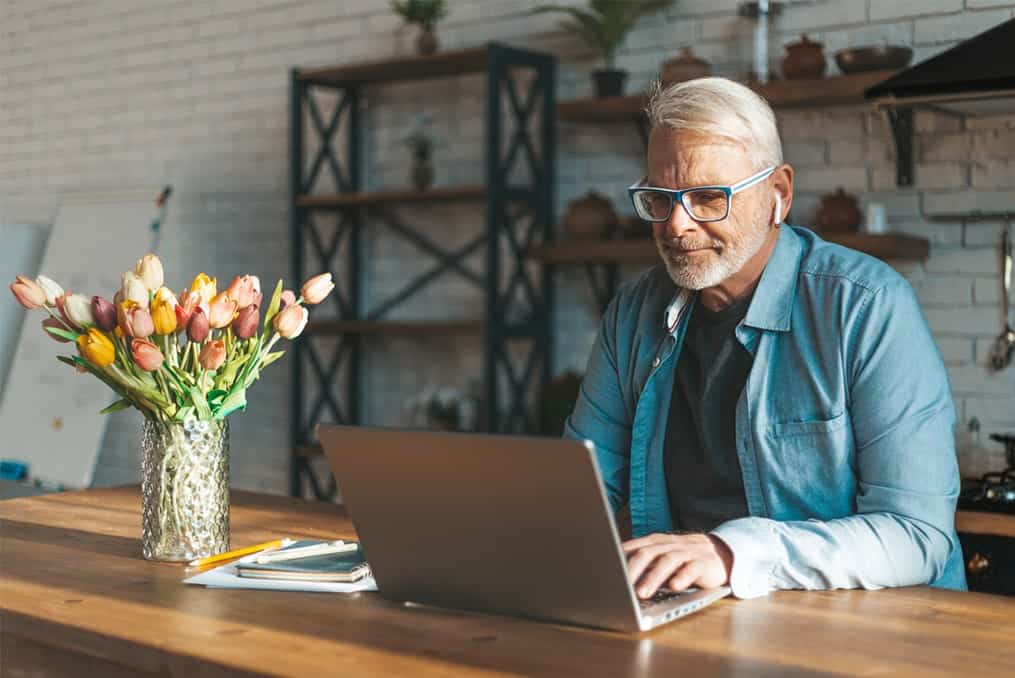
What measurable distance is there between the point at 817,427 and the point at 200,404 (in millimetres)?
960

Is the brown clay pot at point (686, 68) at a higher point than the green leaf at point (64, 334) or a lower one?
higher

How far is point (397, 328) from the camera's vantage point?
186 inches

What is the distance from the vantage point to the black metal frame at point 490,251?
4.38 metres

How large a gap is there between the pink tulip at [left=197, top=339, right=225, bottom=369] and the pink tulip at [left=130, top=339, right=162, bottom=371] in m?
0.07

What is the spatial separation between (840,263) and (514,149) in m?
2.38

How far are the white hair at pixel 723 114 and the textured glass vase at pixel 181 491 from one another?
0.90 m

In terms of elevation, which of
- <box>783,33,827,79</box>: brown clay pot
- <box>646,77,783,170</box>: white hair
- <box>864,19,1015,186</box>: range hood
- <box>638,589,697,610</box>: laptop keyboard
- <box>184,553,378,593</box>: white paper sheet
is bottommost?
<box>184,553,378,593</box>: white paper sheet

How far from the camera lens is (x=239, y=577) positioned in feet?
6.03

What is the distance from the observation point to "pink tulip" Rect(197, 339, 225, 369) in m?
1.97

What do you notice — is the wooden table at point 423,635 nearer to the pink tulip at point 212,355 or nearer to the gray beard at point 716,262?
the pink tulip at point 212,355

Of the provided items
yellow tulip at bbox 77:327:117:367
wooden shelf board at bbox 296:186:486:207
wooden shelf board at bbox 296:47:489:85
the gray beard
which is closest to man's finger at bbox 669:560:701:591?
the gray beard

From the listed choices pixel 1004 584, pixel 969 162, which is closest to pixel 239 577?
pixel 1004 584

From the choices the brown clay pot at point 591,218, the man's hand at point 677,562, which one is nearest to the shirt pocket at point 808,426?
the man's hand at point 677,562

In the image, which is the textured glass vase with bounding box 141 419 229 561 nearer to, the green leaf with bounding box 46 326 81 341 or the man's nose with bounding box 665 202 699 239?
the green leaf with bounding box 46 326 81 341
